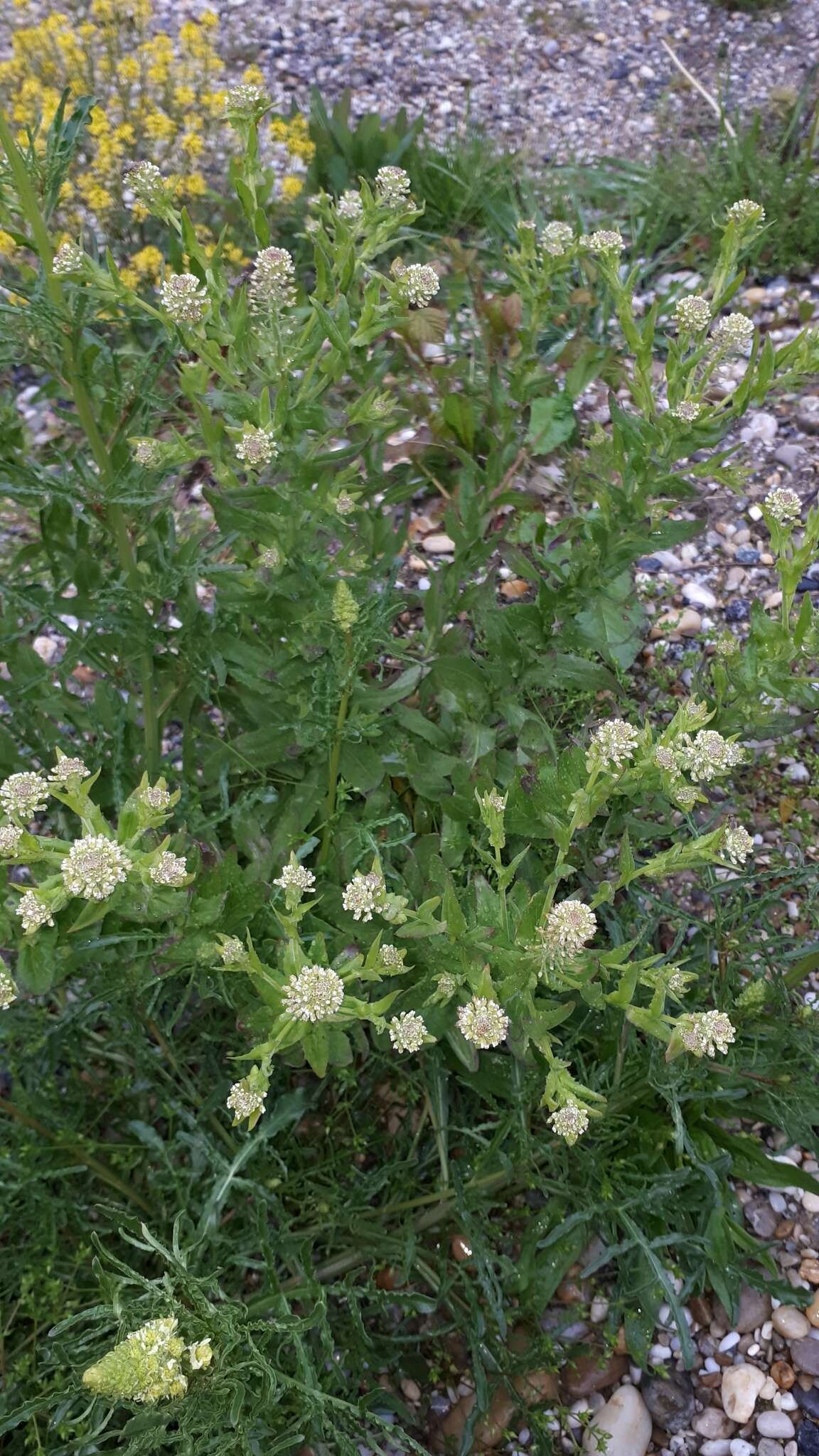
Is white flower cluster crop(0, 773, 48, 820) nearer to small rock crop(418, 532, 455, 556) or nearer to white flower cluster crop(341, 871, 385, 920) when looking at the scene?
white flower cluster crop(341, 871, 385, 920)

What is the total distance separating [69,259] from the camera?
1690mm

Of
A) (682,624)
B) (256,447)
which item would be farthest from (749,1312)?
(256,447)

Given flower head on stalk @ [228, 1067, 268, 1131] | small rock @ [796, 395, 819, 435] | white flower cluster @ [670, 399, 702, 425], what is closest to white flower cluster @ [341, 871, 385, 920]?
flower head on stalk @ [228, 1067, 268, 1131]

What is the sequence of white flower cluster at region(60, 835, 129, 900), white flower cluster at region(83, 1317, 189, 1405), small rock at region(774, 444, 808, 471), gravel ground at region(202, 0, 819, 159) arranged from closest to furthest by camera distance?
white flower cluster at region(83, 1317, 189, 1405) < white flower cluster at region(60, 835, 129, 900) < small rock at region(774, 444, 808, 471) < gravel ground at region(202, 0, 819, 159)

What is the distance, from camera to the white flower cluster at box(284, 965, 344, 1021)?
1508mm

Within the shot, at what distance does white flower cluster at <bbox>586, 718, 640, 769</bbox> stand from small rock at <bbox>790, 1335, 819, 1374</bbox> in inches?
53.6

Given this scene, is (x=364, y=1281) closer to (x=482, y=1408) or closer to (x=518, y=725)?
(x=482, y=1408)

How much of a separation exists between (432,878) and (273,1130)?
698mm

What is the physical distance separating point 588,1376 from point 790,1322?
0.42 m

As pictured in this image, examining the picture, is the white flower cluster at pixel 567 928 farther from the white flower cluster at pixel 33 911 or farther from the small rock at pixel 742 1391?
the small rock at pixel 742 1391

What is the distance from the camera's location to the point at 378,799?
2.12 m

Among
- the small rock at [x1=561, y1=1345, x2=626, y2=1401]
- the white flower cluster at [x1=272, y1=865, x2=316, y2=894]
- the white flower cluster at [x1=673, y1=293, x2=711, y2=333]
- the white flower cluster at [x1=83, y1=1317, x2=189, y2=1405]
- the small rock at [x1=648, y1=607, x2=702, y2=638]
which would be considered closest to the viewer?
the white flower cluster at [x1=83, y1=1317, x2=189, y2=1405]

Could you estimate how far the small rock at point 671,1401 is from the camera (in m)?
2.12

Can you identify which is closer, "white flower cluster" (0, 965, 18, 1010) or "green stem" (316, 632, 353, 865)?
"white flower cluster" (0, 965, 18, 1010)
